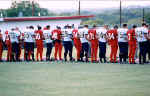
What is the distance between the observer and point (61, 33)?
21.4m

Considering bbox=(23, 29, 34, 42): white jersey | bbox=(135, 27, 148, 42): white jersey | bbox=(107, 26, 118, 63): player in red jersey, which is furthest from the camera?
bbox=(23, 29, 34, 42): white jersey

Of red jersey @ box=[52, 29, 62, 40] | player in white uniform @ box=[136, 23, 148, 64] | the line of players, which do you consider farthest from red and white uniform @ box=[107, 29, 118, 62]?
red jersey @ box=[52, 29, 62, 40]

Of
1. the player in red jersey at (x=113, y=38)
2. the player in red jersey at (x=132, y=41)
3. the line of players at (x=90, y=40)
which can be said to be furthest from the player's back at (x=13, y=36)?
the player in red jersey at (x=132, y=41)

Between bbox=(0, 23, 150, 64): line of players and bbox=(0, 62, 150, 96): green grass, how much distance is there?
3.94ft

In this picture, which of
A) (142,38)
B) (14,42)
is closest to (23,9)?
(14,42)

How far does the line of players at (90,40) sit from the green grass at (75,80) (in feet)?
3.94

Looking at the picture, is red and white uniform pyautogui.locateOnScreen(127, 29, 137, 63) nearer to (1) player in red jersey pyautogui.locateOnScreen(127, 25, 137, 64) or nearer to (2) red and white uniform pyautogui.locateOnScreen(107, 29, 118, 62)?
(1) player in red jersey pyautogui.locateOnScreen(127, 25, 137, 64)

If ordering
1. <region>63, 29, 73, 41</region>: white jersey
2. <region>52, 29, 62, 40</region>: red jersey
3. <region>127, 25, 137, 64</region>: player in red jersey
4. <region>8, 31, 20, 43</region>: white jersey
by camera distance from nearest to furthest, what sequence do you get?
<region>127, 25, 137, 64</region>: player in red jersey < <region>52, 29, 62, 40</region>: red jersey < <region>63, 29, 73, 41</region>: white jersey < <region>8, 31, 20, 43</region>: white jersey

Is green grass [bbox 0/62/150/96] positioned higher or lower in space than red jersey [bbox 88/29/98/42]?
lower

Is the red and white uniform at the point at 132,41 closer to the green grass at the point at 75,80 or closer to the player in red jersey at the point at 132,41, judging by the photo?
the player in red jersey at the point at 132,41

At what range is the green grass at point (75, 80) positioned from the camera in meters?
12.2

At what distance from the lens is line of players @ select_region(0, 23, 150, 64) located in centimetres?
1948

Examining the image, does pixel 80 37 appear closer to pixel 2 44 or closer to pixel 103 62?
pixel 103 62

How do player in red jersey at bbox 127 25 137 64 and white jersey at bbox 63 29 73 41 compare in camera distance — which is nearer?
player in red jersey at bbox 127 25 137 64
